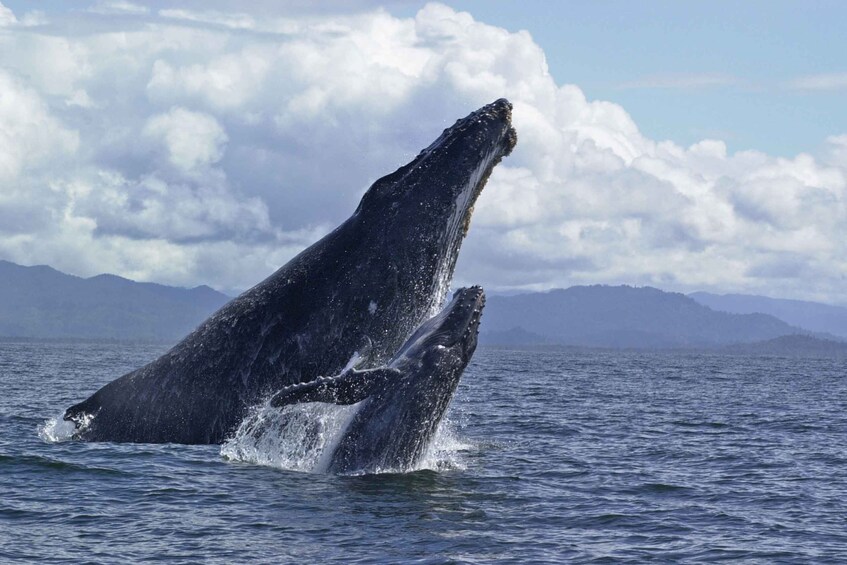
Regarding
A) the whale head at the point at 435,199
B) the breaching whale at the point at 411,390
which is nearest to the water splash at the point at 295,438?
the breaching whale at the point at 411,390

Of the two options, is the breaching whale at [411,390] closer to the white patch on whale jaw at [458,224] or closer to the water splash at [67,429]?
the white patch on whale jaw at [458,224]

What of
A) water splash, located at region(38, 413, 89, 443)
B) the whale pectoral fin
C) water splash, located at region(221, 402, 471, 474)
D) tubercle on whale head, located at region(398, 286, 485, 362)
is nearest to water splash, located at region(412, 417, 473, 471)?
water splash, located at region(221, 402, 471, 474)

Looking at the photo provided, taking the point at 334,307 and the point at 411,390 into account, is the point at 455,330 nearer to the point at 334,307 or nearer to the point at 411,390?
the point at 411,390

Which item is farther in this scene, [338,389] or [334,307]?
[334,307]

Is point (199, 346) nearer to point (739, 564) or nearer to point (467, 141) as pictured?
point (467, 141)

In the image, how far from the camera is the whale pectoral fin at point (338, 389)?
41.7ft

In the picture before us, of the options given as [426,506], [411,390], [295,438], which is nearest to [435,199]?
[411,390]

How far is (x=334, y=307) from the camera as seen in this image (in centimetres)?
1430

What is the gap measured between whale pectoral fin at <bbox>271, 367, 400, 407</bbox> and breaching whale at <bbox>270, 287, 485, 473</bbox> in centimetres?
1

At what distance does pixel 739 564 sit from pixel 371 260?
558 centimetres

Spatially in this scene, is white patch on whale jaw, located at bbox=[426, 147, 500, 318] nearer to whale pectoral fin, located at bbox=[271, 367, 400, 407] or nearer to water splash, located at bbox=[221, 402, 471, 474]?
water splash, located at bbox=[221, 402, 471, 474]

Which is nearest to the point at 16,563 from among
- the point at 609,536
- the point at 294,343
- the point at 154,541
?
the point at 154,541

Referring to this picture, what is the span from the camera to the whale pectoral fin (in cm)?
1272

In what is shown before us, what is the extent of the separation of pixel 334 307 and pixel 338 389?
1.67 meters
